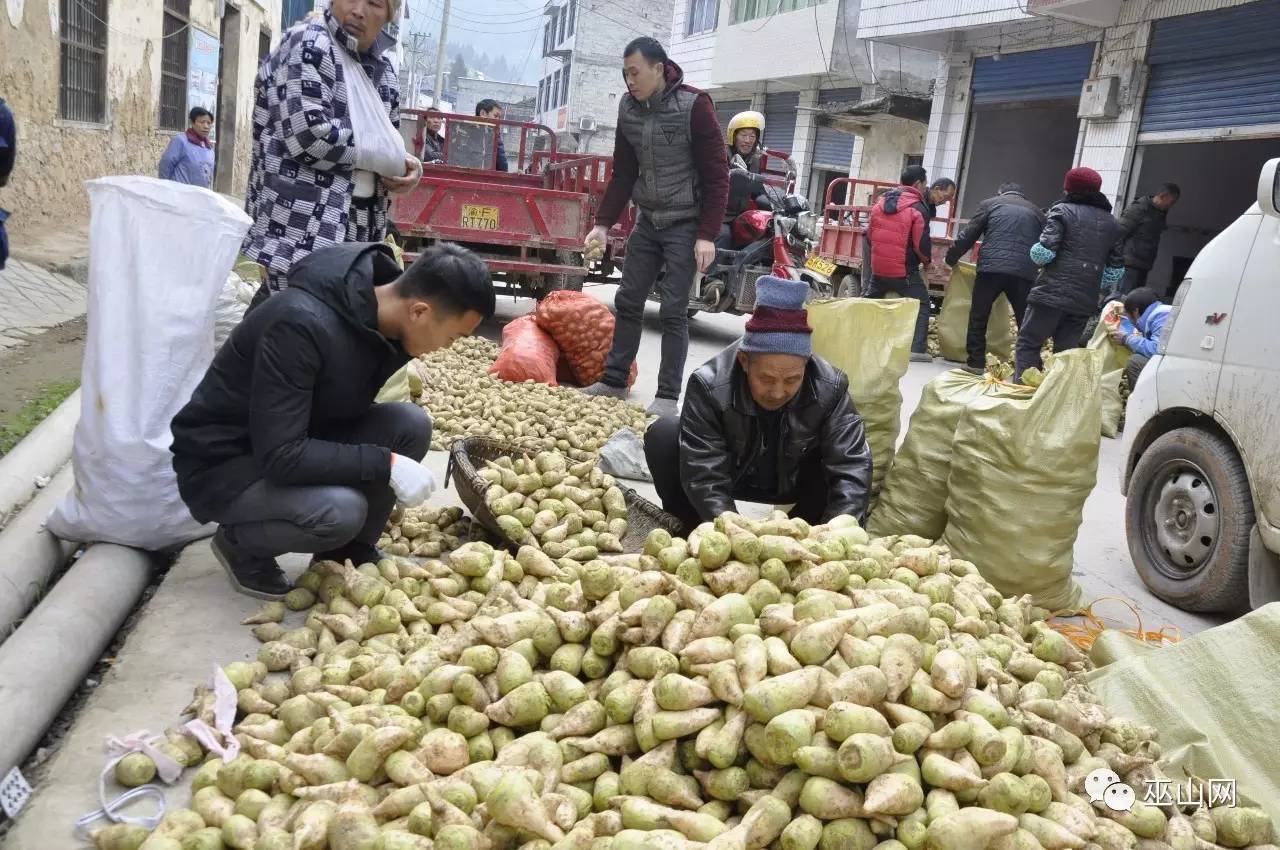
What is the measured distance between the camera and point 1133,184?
13562 mm

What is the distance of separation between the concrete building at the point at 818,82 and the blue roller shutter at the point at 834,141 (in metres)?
0.02

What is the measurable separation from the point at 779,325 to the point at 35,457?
303cm

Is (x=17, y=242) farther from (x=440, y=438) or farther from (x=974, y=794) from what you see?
(x=974, y=794)

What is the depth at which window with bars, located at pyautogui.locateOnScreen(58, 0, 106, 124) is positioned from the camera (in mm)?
10195

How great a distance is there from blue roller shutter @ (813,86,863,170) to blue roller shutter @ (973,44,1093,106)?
4.89 meters

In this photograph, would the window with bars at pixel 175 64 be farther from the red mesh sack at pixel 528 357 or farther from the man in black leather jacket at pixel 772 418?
the man in black leather jacket at pixel 772 418

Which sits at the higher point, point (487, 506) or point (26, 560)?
point (487, 506)

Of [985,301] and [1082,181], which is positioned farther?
[985,301]

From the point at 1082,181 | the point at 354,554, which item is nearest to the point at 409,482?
the point at 354,554

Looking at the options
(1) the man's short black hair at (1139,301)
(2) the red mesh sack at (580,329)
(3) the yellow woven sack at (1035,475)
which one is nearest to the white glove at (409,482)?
(3) the yellow woven sack at (1035,475)

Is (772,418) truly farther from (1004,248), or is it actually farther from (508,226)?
(1004,248)

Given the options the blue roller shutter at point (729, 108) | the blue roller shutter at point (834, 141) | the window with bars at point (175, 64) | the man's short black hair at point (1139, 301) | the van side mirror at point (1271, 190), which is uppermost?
the blue roller shutter at point (729, 108)

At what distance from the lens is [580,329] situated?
680cm

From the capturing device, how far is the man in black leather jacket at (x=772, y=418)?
3.42 metres
